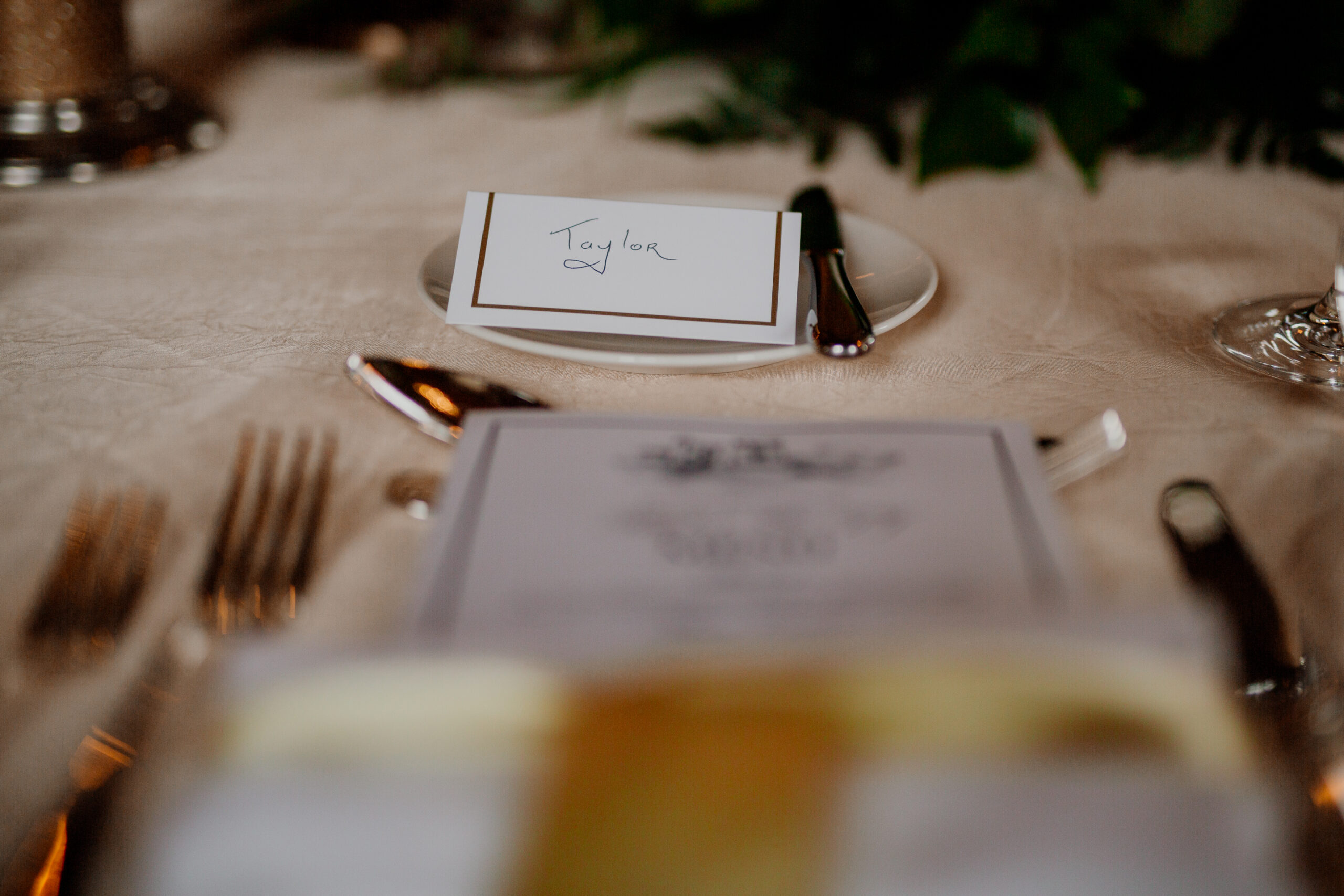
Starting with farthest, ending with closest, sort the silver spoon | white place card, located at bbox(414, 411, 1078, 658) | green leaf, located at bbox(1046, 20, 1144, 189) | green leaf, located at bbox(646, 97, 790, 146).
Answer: green leaf, located at bbox(646, 97, 790, 146) < green leaf, located at bbox(1046, 20, 1144, 189) < the silver spoon < white place card, located at bbox(414, 411, 1078, 658)

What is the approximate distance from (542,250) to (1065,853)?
35 cm

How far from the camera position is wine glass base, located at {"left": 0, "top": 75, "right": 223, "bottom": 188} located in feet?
2.02

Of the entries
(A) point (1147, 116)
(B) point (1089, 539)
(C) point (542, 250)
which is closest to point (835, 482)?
(B) point (1089, 539)

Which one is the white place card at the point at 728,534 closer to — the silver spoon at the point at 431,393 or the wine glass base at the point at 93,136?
the silver spoon at the point at 431,393

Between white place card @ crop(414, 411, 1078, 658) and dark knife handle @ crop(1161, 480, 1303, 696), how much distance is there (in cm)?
6

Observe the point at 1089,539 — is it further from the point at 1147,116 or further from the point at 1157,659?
the point at 1147,116

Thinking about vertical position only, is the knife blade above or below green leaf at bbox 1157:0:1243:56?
below

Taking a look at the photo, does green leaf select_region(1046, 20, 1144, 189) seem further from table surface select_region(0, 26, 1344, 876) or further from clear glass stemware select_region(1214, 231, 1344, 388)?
clear glass stemware select_region(1214, 231, 1344, 388)

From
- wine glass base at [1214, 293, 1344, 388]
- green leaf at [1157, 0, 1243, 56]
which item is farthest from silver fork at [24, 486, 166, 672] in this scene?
green leaf at [1157, 0, 1243, 56]

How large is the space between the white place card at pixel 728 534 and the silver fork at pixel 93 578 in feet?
0.35

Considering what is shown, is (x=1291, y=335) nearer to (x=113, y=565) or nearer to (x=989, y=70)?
(x=989, y=70)

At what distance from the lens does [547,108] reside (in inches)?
30.9

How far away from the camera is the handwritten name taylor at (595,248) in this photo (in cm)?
43

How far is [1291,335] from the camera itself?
0.45 meters
